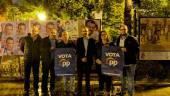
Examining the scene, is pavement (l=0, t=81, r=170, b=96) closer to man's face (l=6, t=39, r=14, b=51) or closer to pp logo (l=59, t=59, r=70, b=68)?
man's face (l=6, t=39, r=14, b=51)

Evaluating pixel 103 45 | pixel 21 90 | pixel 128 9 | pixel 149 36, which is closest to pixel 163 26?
pixel 149 36

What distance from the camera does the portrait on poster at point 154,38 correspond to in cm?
1762

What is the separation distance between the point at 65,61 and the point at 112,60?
55.1 inches

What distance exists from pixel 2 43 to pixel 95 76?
11.9 feet

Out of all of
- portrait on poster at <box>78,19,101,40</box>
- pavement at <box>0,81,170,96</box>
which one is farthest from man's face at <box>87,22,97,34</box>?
pavement at <box>0,81,170,96</box>

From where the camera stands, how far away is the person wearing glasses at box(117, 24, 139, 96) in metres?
13.8

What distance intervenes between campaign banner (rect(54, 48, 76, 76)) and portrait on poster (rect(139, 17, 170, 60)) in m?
3.79

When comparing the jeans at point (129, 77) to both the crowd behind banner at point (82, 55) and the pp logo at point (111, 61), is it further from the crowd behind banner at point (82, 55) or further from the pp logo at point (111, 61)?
the pp logo at point (111, 61)

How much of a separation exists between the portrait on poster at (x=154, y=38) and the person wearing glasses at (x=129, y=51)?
12.5ft

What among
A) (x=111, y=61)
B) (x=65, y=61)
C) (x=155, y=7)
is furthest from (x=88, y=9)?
(x=111, y=61)

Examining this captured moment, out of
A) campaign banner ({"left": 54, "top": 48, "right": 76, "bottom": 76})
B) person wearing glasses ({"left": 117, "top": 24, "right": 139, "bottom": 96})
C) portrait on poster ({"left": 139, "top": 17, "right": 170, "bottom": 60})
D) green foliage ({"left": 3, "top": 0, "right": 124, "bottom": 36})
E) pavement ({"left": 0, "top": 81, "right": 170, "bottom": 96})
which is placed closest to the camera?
person wearing glasses ({"left": 117, "top": 24, "right": 139, "bottom": 96})

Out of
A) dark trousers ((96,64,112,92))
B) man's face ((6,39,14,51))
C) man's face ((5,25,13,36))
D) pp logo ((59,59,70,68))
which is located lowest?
dark trousers ((96,64,112,92))

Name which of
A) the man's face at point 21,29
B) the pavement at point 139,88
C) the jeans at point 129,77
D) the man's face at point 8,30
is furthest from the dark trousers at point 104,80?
the man's face at point 8,30

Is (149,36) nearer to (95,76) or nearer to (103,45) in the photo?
(95,76)
